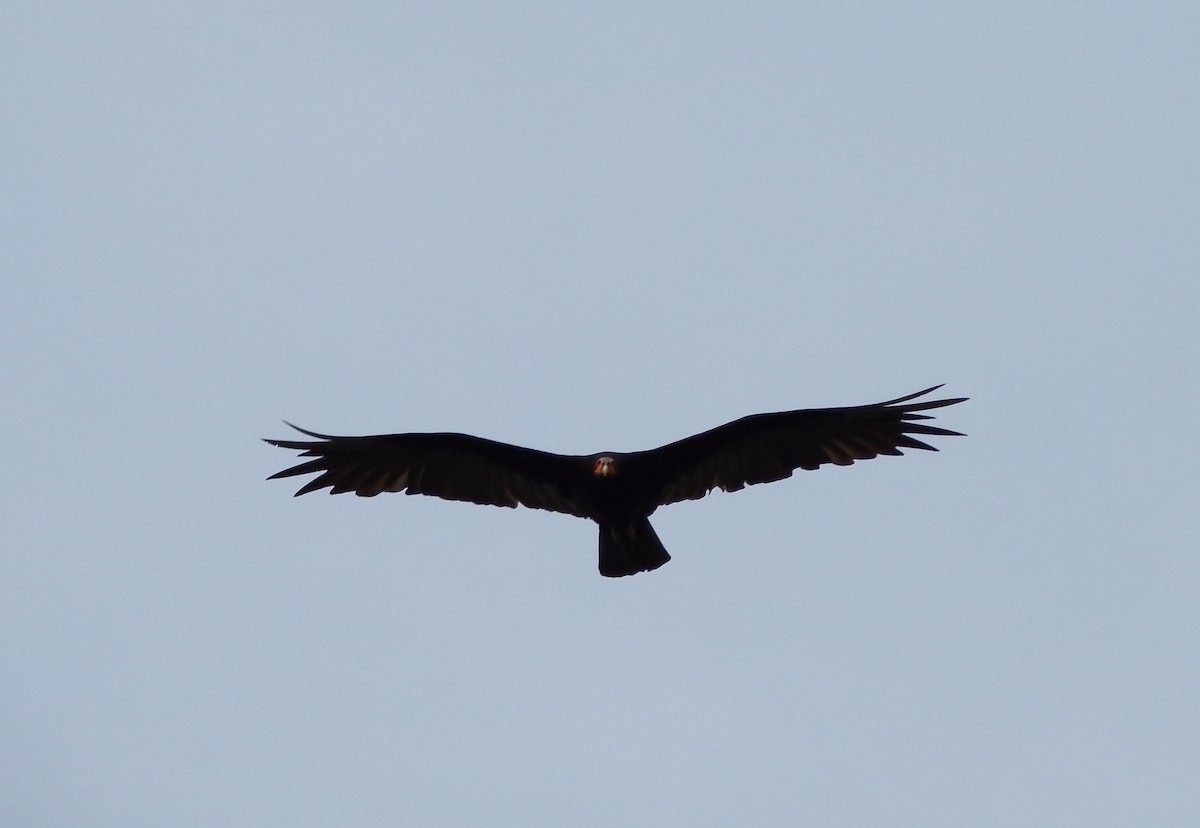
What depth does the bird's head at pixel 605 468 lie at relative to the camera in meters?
13.6

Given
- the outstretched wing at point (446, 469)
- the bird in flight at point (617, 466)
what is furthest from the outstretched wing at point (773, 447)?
the outstretched wing at point (446, 469)

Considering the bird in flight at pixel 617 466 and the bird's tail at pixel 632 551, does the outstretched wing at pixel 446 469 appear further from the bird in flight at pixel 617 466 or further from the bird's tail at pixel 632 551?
the bird's tail at pixel 632 551

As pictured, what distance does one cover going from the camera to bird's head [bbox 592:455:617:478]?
1359 cm

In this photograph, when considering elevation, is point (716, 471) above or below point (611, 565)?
above

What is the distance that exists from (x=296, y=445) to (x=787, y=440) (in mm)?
4374

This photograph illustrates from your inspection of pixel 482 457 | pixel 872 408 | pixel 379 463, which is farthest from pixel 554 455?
pixel 872 408

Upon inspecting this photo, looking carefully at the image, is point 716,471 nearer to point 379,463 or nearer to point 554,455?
point 554,455

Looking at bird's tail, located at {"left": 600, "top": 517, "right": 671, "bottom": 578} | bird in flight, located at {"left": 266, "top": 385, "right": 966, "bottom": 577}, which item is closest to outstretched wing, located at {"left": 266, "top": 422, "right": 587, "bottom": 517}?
bird in flight, located at {"left": 266, "top": 385, "right": 966, "bottom": 577}

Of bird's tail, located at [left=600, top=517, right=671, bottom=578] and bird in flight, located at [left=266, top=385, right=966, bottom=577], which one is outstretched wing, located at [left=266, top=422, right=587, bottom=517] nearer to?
bird in flight, located at [left=266, top=385, right=966, bottom=577]

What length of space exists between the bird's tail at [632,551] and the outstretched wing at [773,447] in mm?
365

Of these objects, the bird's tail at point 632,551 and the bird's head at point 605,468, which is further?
the bird's tail at point 632,551

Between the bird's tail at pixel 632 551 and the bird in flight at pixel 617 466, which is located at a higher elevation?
the bird in flight at pixel 617 466

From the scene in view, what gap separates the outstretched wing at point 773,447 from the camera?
13.5m

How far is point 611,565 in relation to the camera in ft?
45.6
